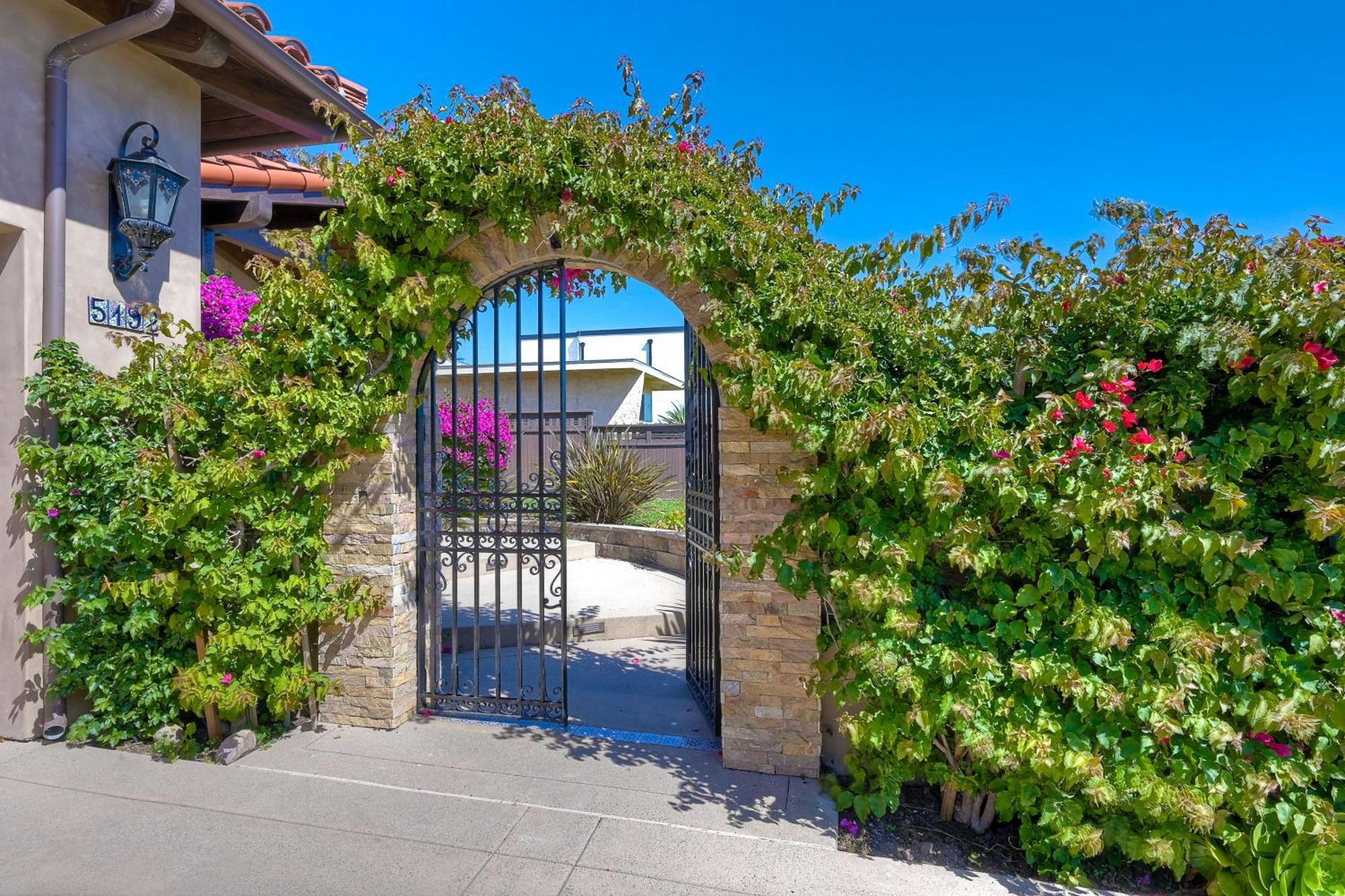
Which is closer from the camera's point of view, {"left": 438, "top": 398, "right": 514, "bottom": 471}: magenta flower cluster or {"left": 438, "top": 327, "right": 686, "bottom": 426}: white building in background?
{"left": 438, "top": 398, "right": 514, "bottom": 471}: magenta flower cluster

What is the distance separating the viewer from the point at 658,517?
1072 centimetres

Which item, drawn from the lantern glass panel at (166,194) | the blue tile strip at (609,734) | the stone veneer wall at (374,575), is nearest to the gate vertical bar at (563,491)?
the blue tile strip at (609,734)

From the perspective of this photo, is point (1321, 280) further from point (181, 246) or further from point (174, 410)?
point (181, 246)

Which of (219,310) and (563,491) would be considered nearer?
(563,491)

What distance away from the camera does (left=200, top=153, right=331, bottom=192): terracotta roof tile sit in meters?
5.52

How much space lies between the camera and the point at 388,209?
3.56m

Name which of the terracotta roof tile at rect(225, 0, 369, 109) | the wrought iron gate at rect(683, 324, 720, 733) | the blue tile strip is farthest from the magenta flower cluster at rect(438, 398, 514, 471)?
the terracotta roof tile at rect(225, 0, 369, 109)

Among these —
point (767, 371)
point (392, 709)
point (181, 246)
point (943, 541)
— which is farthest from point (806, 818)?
point (181, 246)

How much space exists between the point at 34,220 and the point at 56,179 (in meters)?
0.25

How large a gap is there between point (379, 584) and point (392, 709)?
735mm

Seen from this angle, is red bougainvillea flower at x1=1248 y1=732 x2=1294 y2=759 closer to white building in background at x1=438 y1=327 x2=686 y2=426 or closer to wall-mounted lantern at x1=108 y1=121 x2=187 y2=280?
wall-mounted lantern at x1=108 y1=121 x2=187 y2=280

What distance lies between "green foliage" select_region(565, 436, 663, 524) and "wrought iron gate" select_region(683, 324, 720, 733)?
5.62 m

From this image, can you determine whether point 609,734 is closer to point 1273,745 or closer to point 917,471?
point 917,471

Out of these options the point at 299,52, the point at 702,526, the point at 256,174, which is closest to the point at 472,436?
the point at 702,526
